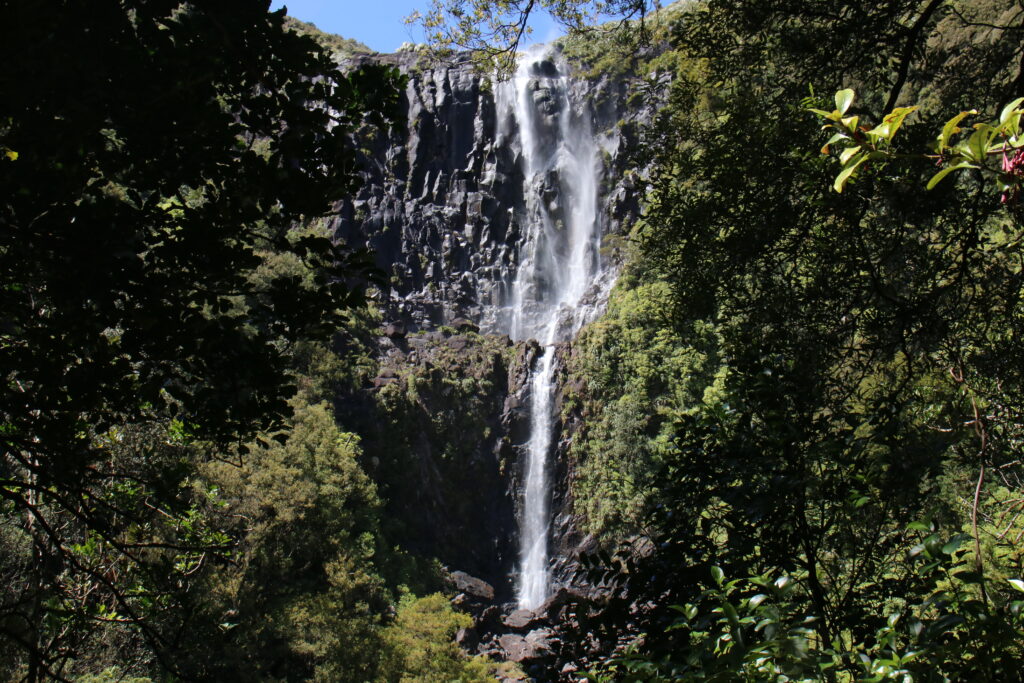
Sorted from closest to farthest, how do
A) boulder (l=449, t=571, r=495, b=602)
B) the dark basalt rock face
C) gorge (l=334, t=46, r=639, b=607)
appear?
boulder (l=449, t=571, r=495, b=602) → the dark basalt rock face → gorge (l=334, t=46, r=639, b=607)

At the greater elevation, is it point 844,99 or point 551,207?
point 551,207

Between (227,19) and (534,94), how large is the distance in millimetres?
29443

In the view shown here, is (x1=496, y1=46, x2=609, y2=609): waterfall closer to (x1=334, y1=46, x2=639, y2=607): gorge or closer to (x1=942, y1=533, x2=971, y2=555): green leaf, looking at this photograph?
(x1=334, y1=46, x2=639, y2=607): gorge

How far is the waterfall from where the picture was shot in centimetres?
2827

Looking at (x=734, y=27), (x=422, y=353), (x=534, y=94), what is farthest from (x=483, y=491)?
(x=734, y=27)

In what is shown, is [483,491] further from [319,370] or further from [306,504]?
[306,504]

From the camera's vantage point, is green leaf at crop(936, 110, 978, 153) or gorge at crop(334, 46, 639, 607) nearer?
green leaf at crop(936, 110, 978, 153)

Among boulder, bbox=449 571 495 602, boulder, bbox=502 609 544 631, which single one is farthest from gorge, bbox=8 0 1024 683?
boulder, bbox=449 571 495 602

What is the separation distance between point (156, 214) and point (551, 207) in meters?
27.8

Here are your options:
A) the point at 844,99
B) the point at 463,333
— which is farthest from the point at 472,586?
the point at 844,99

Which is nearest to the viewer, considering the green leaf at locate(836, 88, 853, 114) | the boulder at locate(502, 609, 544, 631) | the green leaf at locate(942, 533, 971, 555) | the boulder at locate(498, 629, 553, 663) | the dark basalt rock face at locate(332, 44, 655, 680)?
the green leaf at locate(836, 88, 853, 114)

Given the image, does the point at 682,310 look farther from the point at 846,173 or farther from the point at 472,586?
the point at 472,586

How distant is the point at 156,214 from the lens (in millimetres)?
2623

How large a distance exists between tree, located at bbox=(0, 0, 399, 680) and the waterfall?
936 inches
